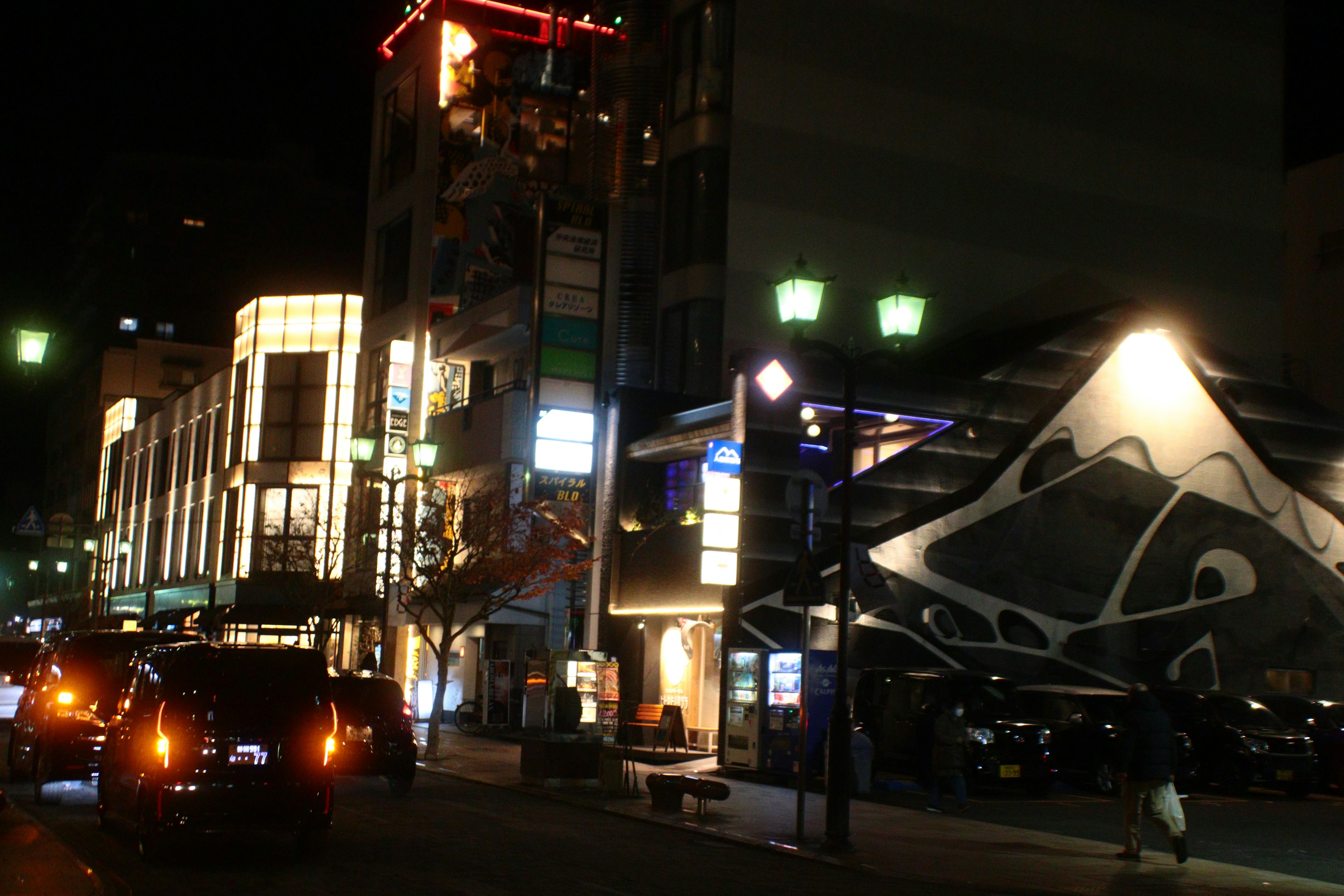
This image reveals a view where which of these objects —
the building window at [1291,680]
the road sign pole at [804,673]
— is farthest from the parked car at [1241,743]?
the road sign pole at [804,673]

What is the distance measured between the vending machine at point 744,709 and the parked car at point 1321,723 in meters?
9.98

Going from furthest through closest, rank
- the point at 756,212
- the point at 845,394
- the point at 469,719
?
the point at 469,719 < the point at 756,212 < the point at 845,394

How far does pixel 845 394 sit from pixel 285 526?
37880 mm

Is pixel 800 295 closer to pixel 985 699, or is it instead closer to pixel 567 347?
pixel 985 699

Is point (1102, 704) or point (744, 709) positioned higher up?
point (1102, 704)

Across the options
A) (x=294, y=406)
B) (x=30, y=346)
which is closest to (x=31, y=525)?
(x=294, y=406)

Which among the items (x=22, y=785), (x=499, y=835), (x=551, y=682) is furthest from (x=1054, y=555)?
(x=22, y=785)

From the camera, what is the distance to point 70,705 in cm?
1706

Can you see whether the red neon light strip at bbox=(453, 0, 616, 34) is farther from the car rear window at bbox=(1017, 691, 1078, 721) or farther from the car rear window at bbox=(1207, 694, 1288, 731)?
the car rear window at bbox=(1207, 694, 1288, 731)

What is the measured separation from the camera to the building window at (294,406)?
51094mm

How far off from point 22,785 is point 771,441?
1426 centimetres

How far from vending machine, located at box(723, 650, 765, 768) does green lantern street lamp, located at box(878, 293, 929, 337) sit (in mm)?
9143

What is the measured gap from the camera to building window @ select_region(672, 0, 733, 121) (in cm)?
3456

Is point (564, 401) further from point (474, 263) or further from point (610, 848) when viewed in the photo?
point (610, 848)
